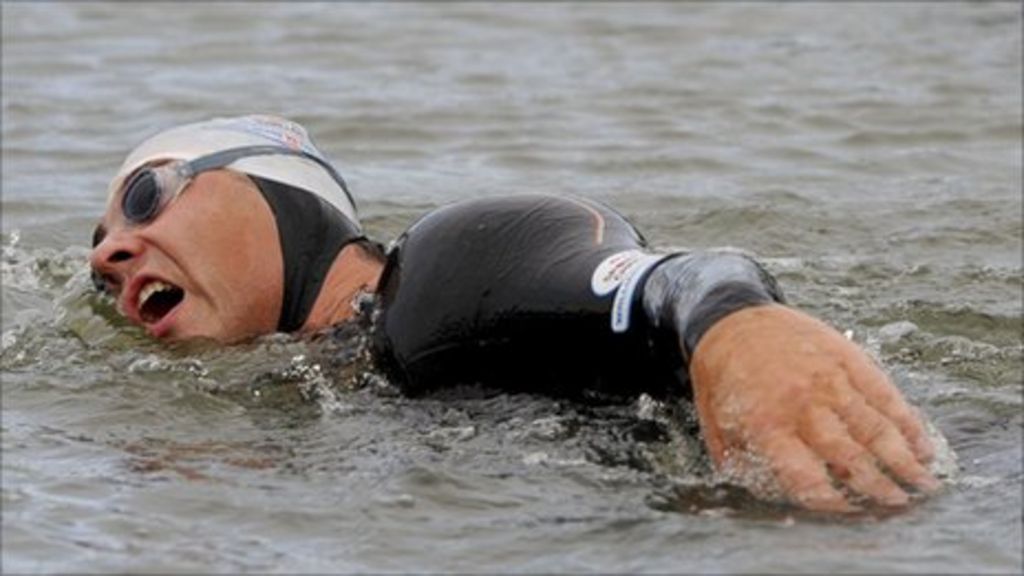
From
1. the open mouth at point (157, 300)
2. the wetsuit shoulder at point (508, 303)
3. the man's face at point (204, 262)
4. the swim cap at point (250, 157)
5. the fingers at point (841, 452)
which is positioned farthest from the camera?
the swim cap at point (250, 157)

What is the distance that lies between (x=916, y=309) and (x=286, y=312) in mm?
2153

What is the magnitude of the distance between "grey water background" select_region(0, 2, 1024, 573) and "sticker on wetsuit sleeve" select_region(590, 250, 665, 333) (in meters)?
0.24

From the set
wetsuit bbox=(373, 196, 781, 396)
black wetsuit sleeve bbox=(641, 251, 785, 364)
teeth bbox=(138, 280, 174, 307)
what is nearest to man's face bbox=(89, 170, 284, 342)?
teeth bbox=(138, 280, 174, 307)

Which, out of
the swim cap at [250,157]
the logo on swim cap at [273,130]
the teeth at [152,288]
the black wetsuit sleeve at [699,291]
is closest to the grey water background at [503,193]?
the teeth at [152,288]

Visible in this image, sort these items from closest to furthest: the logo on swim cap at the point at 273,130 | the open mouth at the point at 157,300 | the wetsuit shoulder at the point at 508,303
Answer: the wetsuit shoulder at the point at 508,303
the open mouth at the point at 157,300
the logo on swim cap at the point at 273,130

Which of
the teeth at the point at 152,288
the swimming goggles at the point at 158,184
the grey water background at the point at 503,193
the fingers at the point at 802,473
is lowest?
the grey water background at the point at 503,193

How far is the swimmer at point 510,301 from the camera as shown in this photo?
192 inches

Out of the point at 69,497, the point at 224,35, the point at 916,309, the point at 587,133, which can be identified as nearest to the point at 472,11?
the point at 224,35

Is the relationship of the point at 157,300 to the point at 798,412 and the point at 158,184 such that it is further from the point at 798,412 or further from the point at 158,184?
the point at 798,412

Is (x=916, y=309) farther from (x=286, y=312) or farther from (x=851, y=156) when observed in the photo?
(x=851, y=156)

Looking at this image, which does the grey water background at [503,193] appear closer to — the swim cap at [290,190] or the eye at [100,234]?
the swim cap at [290,190]

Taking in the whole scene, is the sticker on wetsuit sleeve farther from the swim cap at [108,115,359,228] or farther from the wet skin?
the swim cap at [108,115,359,228]

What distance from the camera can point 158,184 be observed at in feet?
21.6

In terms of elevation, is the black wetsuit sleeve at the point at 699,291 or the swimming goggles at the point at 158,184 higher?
the black wetsuit sleeve at the point at 699,291
